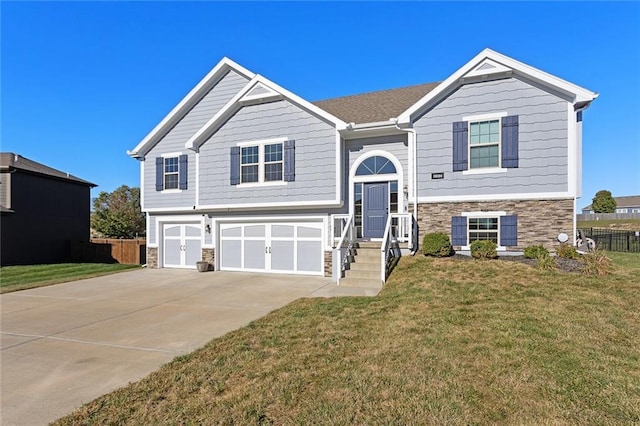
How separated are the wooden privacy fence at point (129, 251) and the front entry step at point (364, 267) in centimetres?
1317

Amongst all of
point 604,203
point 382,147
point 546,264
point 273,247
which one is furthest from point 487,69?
point 604,203

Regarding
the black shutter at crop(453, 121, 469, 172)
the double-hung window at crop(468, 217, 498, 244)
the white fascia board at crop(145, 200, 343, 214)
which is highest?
the black shutter at crop(453, 121, 469, 172)

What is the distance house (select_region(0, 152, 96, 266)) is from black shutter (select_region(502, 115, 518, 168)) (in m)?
22.4

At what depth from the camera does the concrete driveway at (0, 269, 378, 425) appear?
3943mm

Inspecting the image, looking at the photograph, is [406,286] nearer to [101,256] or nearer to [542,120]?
[542,120]

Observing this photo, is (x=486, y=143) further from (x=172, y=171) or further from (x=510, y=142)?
(x=172, y=171)

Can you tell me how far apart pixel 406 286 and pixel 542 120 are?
651 cm

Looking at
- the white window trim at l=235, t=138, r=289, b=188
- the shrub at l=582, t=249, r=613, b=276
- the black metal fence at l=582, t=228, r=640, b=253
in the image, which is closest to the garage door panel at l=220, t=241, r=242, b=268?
the white window trim at l=235, t=138, r=289, b=188

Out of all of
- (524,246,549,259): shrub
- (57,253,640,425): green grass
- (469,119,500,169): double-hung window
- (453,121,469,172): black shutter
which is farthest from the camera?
(453,121,469,172): black shutter

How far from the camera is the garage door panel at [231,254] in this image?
13.5m

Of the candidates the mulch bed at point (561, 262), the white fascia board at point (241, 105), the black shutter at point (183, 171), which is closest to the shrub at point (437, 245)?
the mulch bed at point (561, 262)

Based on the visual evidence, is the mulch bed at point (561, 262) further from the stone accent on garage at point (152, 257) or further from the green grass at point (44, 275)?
the green grass at point (44, 275)

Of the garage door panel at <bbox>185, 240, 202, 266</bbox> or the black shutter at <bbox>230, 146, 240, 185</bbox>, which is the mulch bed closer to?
the black shutter at <bbox>230, 146, 240, 185</bbox>

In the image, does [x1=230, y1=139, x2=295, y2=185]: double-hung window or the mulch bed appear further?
[x1=230, y1=139, x2=295, y2=185]: double-hung window
